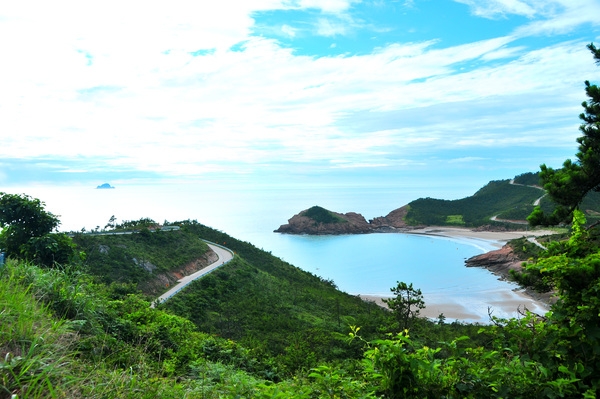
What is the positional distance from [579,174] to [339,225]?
77.5 m

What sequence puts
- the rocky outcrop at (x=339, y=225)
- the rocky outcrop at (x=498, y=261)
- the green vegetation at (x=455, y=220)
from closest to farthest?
the rocky outcrop at (x=498, y=261) → the rocky outcrop at (x=339, y=225) → the green vegetation at (x=455, y=220)

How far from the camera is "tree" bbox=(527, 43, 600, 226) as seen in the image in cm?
874

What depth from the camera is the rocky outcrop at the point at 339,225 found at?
84500 mm

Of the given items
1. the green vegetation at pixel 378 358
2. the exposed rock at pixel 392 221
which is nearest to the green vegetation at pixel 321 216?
the exposed rock at pixel 392 221

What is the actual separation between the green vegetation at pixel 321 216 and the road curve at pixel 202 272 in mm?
47945

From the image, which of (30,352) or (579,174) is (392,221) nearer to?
(579,174)

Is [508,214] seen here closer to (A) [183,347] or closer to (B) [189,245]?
(B) [189,245]

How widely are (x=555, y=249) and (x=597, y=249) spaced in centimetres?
33

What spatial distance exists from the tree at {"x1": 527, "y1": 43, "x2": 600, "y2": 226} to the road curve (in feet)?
49.5

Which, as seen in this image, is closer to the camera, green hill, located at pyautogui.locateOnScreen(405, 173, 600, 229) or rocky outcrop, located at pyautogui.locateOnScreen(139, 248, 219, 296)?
rocky outcrop, located at pyautogui.locateOnScreen(139, 248, 219, 296)

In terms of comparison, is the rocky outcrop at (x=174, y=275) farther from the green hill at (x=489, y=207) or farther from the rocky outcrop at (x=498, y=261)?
the green hill at (x=489, y=207)

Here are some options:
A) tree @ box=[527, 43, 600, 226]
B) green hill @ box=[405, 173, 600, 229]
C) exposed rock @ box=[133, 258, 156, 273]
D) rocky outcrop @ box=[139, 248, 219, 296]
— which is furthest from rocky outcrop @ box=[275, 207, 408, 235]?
tree @ box=[527, 43, 600, 226]

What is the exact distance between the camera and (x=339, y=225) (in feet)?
282

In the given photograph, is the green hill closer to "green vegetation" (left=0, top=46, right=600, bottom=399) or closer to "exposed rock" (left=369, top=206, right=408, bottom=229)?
"exposed rock" (left=369, top=206, right=408, bottom=229)
